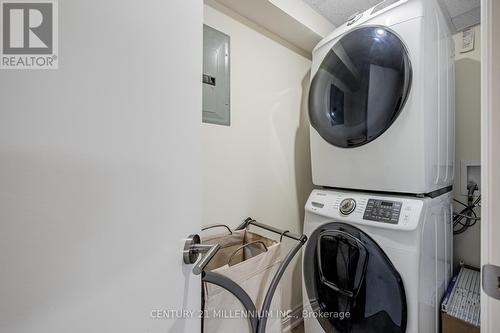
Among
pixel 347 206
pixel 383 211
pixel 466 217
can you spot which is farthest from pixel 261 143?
pixel 466 217

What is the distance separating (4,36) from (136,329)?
580 mm

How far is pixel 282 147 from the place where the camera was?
1567 mm

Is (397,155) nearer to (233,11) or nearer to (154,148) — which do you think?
(154,148)

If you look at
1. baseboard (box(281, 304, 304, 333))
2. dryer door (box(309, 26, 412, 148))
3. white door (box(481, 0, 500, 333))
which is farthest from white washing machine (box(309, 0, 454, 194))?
baseboard (box(281, 304, 304, 333))

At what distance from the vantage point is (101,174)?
404mm

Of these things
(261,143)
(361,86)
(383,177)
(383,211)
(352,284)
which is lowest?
(352,284)

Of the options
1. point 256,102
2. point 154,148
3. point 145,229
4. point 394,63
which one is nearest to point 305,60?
point 256,102

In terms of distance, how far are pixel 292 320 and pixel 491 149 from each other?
1.60m

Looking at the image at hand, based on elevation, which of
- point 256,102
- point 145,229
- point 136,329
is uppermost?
point 256,102

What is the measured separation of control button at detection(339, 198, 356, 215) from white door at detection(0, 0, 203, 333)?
0.83 metres

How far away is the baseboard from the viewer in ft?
4.93

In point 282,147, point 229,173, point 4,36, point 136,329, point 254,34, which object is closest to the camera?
point 4,36

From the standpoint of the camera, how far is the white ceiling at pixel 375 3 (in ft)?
4.37

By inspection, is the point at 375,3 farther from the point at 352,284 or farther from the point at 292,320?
the point at 292,320
